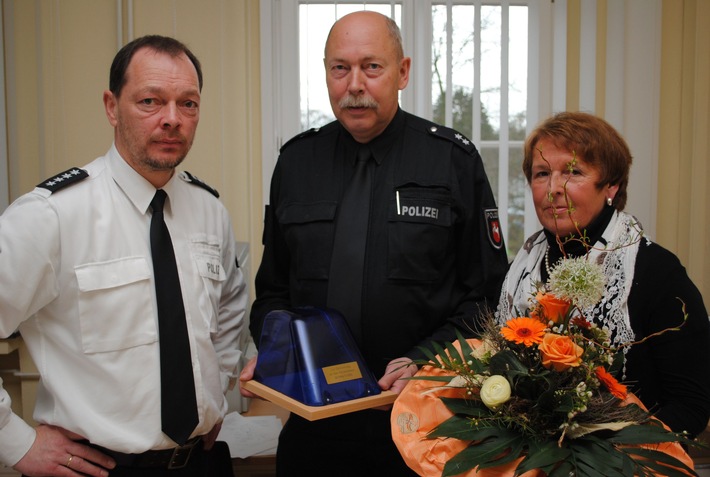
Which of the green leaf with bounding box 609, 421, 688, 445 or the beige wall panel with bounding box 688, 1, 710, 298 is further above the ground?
the beige wall panel with bounding box 688, 1, 710, 298

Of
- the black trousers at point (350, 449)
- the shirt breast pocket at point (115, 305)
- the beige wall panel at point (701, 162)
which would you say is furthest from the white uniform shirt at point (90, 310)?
the beige wall panel at point (701, 162)

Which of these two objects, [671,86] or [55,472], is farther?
[671,86]

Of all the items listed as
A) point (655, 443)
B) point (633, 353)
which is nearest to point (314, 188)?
point (633, 353)

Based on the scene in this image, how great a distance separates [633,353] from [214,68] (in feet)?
7.19

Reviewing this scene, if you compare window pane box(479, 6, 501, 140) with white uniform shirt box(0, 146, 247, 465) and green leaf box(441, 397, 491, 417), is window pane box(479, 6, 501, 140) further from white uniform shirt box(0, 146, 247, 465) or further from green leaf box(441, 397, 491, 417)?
green leaf box(441, 397, 491, 417)

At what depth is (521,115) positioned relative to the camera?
9.73 feet

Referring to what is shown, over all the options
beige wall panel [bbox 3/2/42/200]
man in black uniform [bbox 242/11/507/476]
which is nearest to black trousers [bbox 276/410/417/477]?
man in black uniform [bbox 242/11/507/476]

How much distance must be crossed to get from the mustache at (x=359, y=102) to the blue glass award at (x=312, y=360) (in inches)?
20.8

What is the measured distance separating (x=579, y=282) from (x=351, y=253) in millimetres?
697

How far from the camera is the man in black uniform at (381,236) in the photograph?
164cm

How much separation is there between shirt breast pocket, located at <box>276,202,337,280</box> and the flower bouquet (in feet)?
1.91

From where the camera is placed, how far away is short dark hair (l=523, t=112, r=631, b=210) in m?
1.42

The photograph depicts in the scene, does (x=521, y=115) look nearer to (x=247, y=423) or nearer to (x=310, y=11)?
(x=310, y=11)

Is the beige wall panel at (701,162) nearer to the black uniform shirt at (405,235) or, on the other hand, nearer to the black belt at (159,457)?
the black uniform shirt at (405,235)
